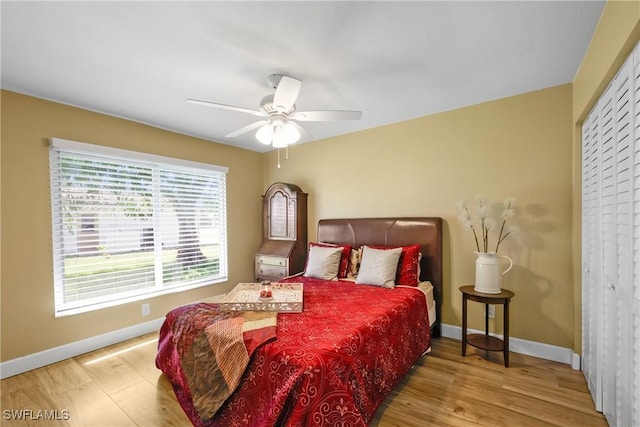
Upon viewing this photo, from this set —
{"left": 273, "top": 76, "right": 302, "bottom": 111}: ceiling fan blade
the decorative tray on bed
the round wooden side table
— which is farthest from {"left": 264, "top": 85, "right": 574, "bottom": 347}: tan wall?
{"left": 273, "top": 76, "right": 302, "bottom": 111}: ceiling fan blade

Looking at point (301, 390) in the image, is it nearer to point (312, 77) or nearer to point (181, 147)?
point (312, 77)

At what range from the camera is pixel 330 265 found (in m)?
3.07

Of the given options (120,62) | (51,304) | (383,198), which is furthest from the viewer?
(383,198)

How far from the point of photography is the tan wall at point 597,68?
1235 mm

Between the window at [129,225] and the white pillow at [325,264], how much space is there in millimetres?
1561

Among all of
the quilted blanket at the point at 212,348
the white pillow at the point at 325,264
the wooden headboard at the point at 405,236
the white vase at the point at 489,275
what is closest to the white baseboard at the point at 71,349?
the quilted blanket at the point at 212,348

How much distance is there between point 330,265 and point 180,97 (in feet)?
7.35

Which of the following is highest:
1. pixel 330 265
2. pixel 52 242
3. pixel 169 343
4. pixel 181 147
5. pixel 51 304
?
pixel 181 147

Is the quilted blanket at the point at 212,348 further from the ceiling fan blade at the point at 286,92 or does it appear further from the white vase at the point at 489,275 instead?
the white vase at the point at 489,275

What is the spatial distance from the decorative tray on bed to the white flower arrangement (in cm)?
175

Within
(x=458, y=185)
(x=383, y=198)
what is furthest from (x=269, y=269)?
(x=458, y=185)

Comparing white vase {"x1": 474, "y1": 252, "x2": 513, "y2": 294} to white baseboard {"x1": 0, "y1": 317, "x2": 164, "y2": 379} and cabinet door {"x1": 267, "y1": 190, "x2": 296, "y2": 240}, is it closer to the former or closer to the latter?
cabinet door {"x1": 267, "y1": 190, "x2": 296, "y2": 240}

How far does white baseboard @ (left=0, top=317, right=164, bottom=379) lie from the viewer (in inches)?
90.4

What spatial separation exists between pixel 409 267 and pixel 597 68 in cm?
196
